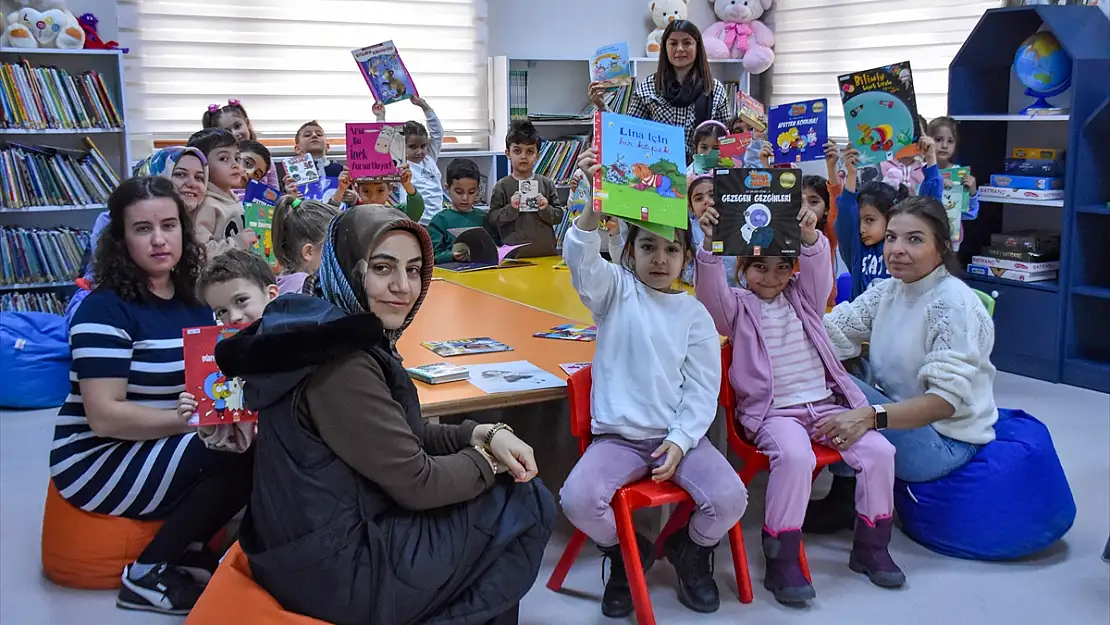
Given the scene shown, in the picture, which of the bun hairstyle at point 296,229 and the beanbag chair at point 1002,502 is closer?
the beanbag chair at point 1002,502

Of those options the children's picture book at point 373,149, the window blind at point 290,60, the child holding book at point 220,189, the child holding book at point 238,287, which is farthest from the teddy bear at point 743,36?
the child holding book at point 238,287

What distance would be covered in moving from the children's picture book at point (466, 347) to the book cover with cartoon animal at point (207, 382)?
0.76m

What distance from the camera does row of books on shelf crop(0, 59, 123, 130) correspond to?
4.87 meters

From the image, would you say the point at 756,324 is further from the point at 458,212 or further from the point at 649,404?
the point at 458,212

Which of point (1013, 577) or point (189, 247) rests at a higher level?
point (189, 247)

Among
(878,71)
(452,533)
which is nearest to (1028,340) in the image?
(878,71)

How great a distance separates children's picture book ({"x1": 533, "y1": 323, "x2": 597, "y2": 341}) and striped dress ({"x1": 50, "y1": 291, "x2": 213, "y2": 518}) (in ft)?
3.40

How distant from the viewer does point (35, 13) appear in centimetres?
489

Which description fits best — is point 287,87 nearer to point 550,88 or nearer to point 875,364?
point 550,88

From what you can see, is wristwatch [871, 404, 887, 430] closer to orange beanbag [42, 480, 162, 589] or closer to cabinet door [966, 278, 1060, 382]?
orange beanbag [42, 480, 162, 589]

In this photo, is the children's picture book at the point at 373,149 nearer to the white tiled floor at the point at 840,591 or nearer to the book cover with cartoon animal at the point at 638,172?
the white tiled floor at the point at 840,591

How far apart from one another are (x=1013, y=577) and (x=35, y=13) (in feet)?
15.6

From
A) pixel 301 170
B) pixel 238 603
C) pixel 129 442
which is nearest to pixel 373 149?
pixel 301 170

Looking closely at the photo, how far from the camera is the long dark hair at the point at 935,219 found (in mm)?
2807
